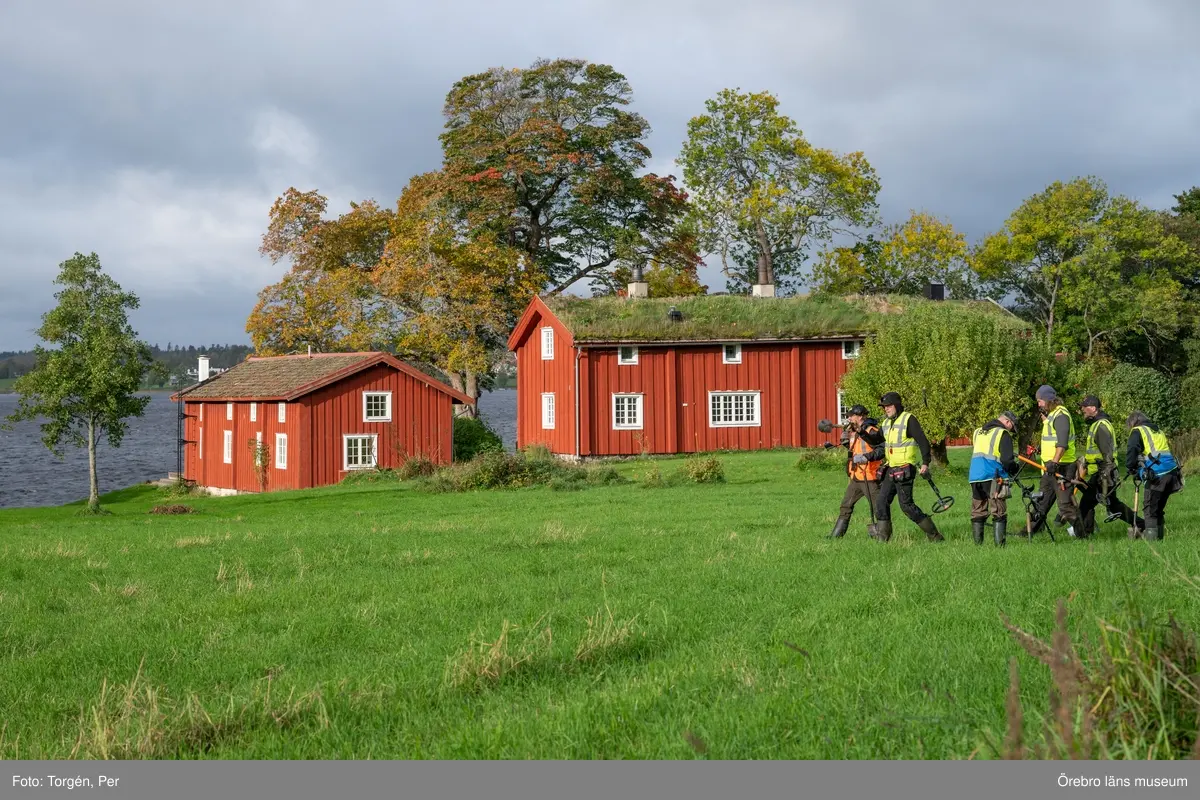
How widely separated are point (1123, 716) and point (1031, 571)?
5.41 m

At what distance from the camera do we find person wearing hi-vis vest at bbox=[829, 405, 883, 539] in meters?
14.6

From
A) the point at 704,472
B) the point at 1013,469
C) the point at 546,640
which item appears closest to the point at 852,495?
the point at 1013,469

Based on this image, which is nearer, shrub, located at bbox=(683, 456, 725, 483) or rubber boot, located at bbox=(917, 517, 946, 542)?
rubber boot, located at bbox=(917, 517, 946, 542)

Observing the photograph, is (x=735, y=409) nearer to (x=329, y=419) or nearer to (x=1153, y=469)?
(x=329, y=419)

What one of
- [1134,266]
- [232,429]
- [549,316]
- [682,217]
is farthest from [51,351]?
[1134,266]

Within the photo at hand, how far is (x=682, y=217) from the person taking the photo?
5722 cm

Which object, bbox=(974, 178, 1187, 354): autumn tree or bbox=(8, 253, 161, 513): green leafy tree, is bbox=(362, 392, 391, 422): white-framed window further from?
bbox=(974, 178, 1187, 354): autumn tree

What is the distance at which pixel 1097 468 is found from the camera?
14695mm

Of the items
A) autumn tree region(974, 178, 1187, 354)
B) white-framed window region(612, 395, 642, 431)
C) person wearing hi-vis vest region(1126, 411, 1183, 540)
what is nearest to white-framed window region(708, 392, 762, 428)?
white-framed window region(612, 395, 642, 431)

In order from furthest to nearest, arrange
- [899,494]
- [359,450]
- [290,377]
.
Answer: [290,377]
[359,450]
[899,494]

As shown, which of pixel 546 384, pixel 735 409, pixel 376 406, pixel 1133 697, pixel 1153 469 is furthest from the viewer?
pixel 546 384

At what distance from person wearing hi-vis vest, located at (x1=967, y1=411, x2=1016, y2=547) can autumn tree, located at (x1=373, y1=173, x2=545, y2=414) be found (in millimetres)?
35950

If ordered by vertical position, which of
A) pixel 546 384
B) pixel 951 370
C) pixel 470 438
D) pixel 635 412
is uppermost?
pixel 546 384

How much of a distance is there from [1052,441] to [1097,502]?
940mm
